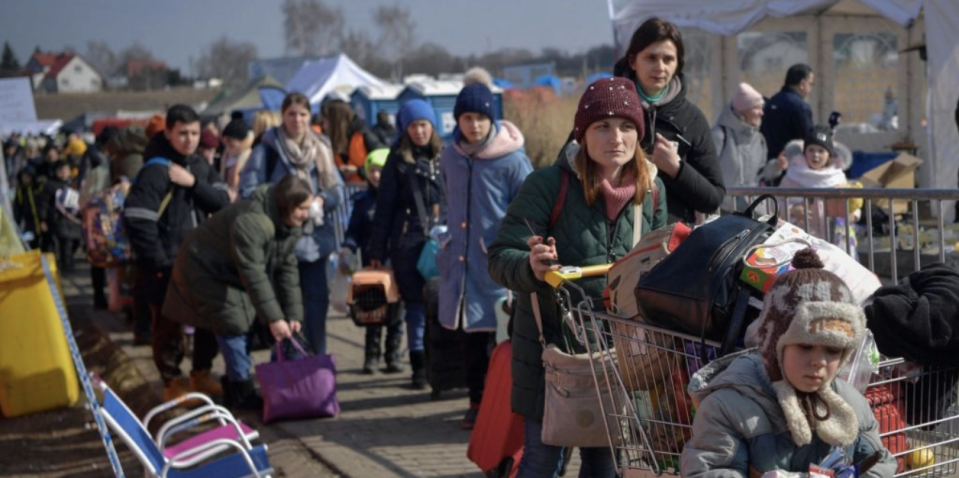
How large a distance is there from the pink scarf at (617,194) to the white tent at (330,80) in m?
32.0

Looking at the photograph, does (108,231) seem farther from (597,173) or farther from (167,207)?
(597,173)

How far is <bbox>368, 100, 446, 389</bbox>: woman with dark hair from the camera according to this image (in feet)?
26.2

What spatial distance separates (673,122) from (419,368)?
13.2 feet

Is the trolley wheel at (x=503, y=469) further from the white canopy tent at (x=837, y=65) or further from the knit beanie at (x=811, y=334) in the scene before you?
the white canopy tent at (x=837, y=65)

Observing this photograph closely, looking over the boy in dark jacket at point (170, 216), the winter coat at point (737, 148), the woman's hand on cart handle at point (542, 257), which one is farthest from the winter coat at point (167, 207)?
the woman's hand on cart handle at point (542, 257)

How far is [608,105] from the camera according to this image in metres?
4.06

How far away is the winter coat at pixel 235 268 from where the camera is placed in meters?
7.38

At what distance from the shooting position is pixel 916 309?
3.18 metres

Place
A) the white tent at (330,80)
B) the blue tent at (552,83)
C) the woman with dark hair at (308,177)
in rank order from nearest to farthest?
the woman with dark hair at (308,177), the white tent at (330,80), the blue tent at (552,83)

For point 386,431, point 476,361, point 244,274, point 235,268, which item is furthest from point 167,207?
point 476,361

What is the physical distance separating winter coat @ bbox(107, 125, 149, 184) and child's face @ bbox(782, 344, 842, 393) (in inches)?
394

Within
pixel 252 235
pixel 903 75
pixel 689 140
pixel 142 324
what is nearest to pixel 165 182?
pixel 252 235

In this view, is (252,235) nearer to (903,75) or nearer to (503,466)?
(503,466)

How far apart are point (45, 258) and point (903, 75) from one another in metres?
14.4
